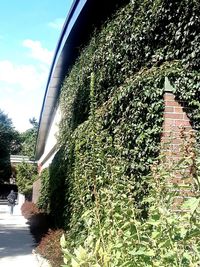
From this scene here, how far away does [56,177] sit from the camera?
1183 cm

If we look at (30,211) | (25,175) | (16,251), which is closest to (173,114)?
(16,251)

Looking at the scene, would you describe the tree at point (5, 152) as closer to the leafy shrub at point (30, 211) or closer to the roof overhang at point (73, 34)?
the leafy shrub at point (30, 211)

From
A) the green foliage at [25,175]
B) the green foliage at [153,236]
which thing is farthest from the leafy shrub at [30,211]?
the green foliage at [153,236]

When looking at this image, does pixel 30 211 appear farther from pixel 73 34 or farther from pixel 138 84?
pixel 138 84

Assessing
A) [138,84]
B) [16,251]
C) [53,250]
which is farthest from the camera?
[16,251]

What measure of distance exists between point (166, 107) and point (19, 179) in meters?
34.9

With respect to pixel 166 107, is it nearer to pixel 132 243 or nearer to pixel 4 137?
pixel 132 243

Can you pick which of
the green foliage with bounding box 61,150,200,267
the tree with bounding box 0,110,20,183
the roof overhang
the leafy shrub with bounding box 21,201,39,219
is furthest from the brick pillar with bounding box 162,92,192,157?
the tree with bounding box 0,110,20,183

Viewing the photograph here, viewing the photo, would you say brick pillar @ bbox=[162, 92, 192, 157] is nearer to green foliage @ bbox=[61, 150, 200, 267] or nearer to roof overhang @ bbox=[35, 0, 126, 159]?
green foliage @ bbox=[61, 150, 200, 267]

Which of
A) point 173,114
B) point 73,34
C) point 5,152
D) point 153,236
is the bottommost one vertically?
point 153,236

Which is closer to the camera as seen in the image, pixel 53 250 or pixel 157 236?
pixel 157 236

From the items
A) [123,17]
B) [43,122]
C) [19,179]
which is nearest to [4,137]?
[19,179]

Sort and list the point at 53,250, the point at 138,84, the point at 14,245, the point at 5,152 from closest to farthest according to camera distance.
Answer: the point at 138,84
the point at 53,250
the point at 14,245
the point at 5,152

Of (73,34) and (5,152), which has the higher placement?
(5,152)
